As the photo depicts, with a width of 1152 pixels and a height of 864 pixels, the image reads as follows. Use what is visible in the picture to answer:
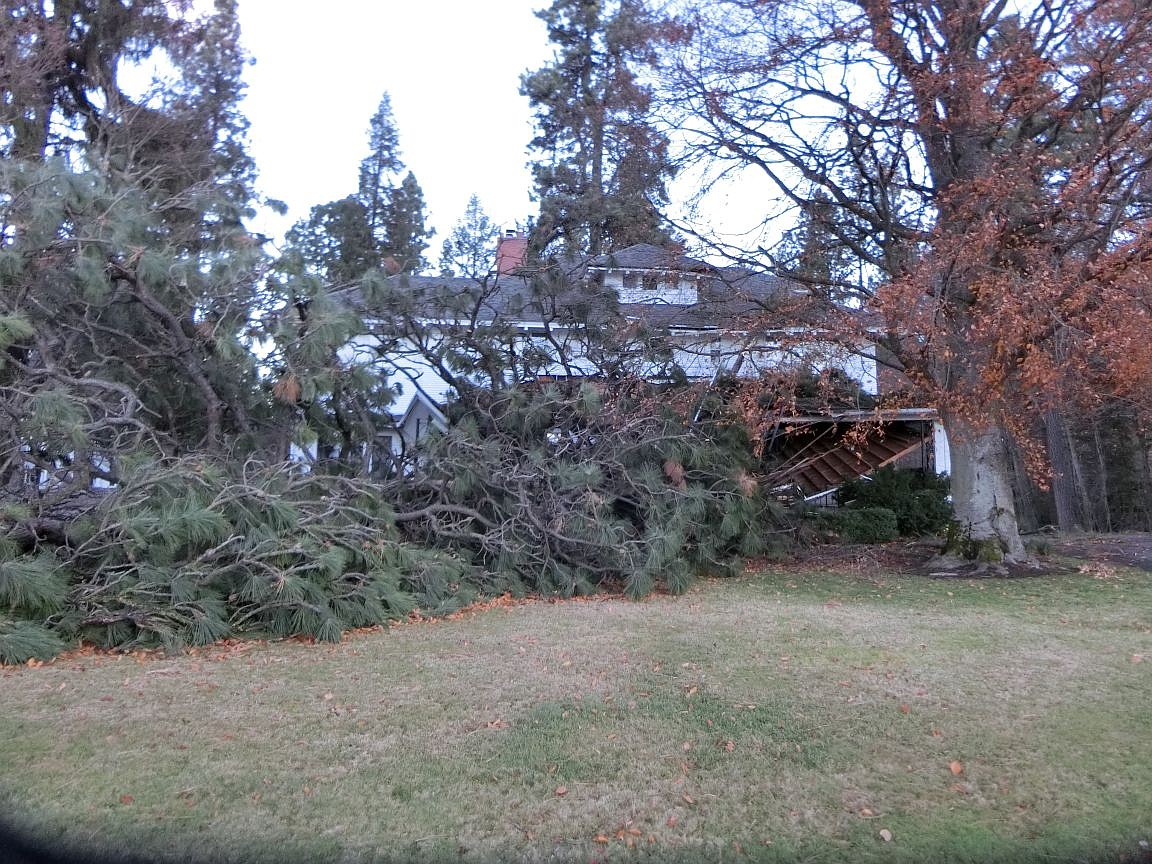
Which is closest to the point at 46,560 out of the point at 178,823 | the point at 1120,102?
the point at 178,823

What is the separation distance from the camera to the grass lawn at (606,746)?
406cm

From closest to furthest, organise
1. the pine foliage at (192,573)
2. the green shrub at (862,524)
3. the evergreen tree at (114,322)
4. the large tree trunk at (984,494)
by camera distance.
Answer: the pine foliage at (192,573)
the evergreen tree at (114,322)
the large tree trunk at (984,494)
the green shrub at (862,524)

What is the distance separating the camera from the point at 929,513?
17828 millimetres

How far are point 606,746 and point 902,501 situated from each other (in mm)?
13977

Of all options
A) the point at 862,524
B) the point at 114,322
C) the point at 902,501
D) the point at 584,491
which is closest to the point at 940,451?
the point at 902,501

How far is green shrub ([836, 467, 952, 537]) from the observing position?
698 inches

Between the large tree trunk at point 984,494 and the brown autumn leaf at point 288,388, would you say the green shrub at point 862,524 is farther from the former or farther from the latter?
the brown autumn leaf at point 288,388

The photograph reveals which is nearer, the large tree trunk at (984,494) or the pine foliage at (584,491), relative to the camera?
the pine foliage at (584,491)

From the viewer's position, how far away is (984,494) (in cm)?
1259

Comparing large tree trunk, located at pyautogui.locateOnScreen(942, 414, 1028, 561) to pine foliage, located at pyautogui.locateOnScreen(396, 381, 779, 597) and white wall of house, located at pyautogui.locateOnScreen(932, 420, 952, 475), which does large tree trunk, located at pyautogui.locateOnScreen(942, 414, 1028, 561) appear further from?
white wall of house, located at pyautogui.locateOnScreen(932, 420, 952, 475)

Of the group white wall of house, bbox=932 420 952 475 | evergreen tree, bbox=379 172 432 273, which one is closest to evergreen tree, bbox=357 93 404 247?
evergreen tree, bbox=379 172 432 273

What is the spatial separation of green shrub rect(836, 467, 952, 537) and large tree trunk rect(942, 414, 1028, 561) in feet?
15.0

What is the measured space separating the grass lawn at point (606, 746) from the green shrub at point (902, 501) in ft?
30.8

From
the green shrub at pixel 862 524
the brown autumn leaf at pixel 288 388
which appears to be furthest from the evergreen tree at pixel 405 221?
the brown autumn leaf at pixel 288 388
